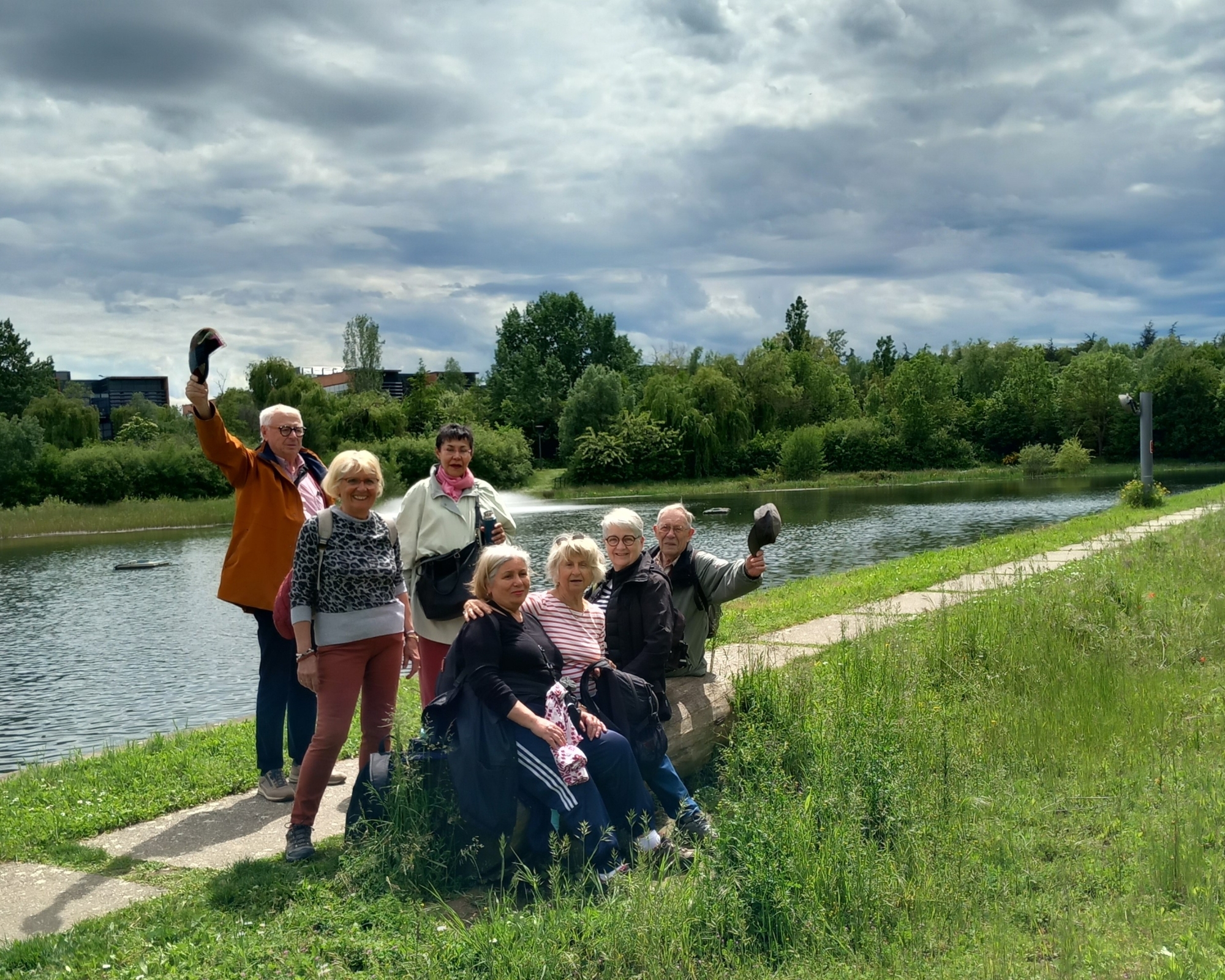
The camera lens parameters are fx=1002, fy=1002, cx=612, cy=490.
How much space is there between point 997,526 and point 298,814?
25.3 meters

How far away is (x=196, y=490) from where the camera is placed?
167ft

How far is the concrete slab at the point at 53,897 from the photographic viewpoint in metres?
3.86

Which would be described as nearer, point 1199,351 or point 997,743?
point 997,743

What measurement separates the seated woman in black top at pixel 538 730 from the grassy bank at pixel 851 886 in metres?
0.24

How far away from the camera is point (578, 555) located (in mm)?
4641

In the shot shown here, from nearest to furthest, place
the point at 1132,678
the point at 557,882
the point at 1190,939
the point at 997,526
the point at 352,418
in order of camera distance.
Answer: the point at 1190,939 < the point at 557,882 < the point at 1132,678 < the point at 997,526 < the point at 352,418

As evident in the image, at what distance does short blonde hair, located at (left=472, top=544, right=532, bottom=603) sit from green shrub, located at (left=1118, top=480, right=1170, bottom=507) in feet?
74.4

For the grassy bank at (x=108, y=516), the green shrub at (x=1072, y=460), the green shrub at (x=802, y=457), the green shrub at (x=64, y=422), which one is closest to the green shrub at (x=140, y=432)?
the green shrub at (x=64, y=422)

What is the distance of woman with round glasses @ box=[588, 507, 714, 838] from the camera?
16.0ft

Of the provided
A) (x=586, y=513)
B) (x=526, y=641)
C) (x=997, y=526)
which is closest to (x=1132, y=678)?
(x=526, y=641)

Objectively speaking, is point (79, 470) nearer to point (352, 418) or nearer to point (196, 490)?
point (196, 490)

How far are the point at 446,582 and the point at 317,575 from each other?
1019mm

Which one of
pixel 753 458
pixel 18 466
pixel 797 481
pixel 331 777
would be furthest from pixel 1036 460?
pixel 331 777

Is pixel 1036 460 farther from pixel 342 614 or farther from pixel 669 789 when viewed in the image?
pixel 342 614
